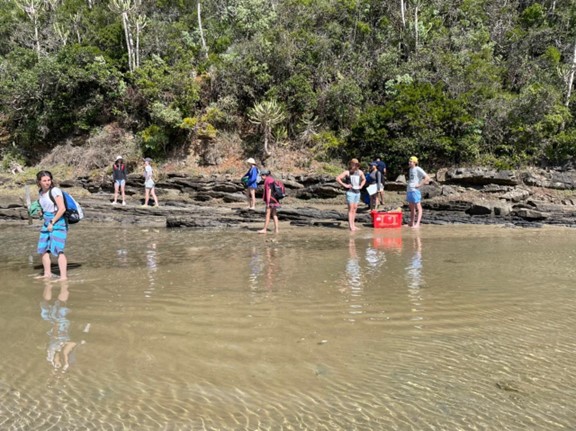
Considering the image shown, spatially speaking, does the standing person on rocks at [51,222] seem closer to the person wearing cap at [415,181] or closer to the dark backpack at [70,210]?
the dark backpack at [70,210]

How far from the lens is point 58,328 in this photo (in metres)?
4.16

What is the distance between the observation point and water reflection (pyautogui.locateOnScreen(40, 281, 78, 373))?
346 cm

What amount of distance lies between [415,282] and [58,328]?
3.89 meters

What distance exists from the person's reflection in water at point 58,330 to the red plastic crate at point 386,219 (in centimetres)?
746

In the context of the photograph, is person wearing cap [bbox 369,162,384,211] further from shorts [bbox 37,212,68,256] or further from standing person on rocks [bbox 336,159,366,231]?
shorts [bbox 37,212,68,256]

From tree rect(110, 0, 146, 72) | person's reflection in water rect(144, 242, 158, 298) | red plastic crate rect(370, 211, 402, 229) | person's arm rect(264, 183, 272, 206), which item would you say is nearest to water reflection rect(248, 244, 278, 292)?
person's reflection in water rect(144, 242, 158, 298)

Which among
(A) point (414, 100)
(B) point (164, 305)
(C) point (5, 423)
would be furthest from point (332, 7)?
(C) point (5, 423)

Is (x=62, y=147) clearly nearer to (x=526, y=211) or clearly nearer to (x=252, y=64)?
(x=252, y=64)

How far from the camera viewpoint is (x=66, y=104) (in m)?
26.7

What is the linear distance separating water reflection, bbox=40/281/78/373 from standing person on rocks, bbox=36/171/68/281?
1.98 ft

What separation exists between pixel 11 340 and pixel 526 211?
491 inches

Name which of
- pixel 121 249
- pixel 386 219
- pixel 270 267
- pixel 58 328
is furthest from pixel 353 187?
pixel 58 328

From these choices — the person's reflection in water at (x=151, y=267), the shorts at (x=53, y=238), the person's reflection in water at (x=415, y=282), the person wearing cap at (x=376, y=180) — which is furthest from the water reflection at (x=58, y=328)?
the person wearing cap at (x=376, y=180)

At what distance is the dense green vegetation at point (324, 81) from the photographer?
68.2ft
